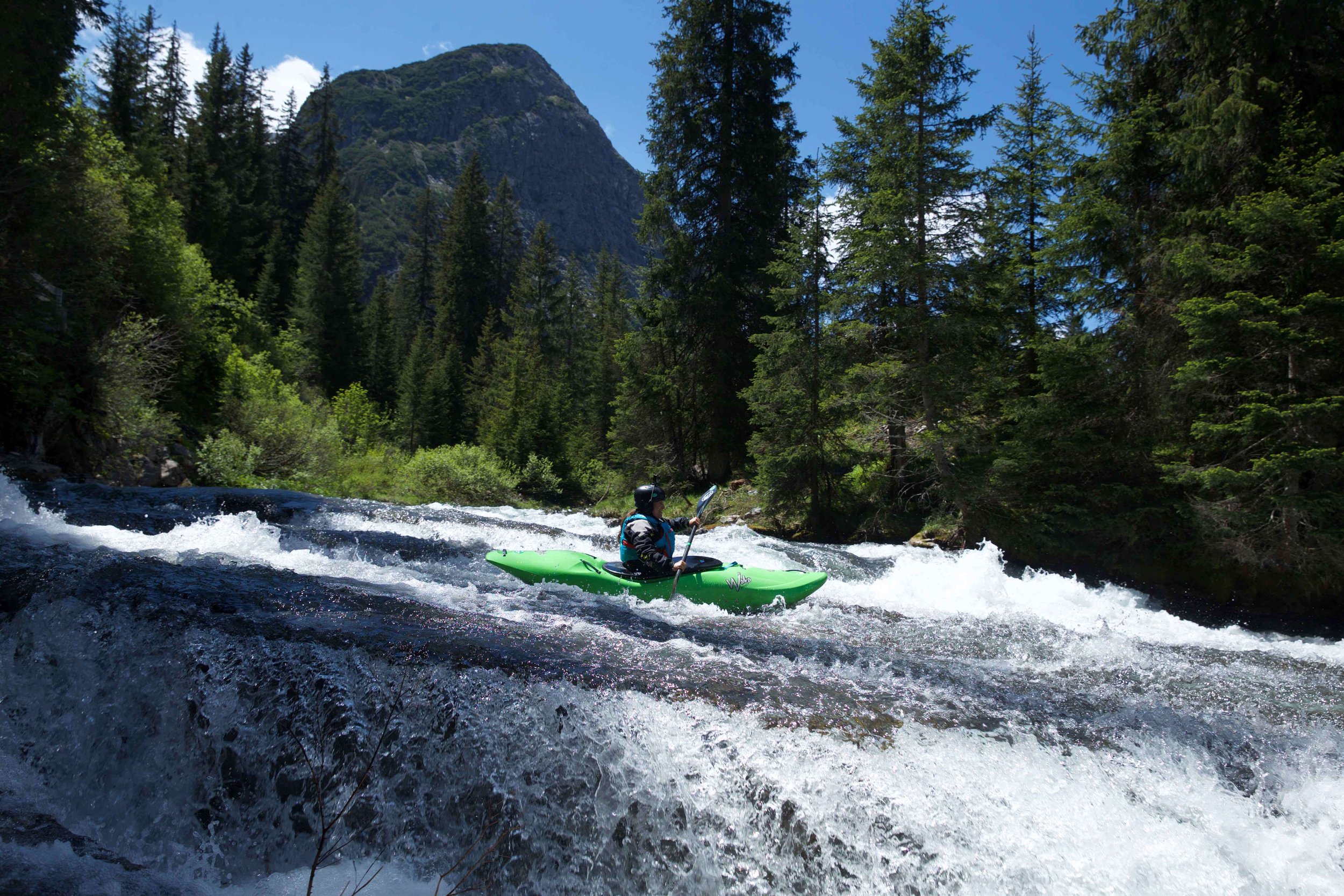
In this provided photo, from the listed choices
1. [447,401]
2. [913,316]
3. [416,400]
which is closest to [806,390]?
[913,316]

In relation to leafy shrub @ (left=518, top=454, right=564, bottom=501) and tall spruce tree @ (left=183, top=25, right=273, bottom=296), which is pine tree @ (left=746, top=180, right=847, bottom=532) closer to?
leafy shrub @ (left=518, top=454, right=564, bottom=501)

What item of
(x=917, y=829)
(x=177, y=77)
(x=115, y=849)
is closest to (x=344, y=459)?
(x=115, y=849)

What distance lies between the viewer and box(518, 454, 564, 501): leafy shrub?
2536cm

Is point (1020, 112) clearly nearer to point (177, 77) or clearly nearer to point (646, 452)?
point (646, 452)

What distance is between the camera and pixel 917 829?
3.24 metres

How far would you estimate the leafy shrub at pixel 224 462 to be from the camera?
1488 centimetres

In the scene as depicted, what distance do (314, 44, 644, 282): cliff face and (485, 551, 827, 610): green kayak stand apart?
13304 cm

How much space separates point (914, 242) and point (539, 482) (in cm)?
1659

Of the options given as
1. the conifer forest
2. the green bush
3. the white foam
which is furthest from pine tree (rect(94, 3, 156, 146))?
the white foam

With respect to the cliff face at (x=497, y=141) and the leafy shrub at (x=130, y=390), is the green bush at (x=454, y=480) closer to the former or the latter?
the leafy shrub at (x=130, y=390)

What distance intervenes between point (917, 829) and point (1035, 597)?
6985mm

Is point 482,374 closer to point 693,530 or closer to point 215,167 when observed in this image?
point 215,167

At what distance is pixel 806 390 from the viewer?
15.0 metres

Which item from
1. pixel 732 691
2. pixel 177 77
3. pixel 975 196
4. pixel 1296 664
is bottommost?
pixel 1296 664
